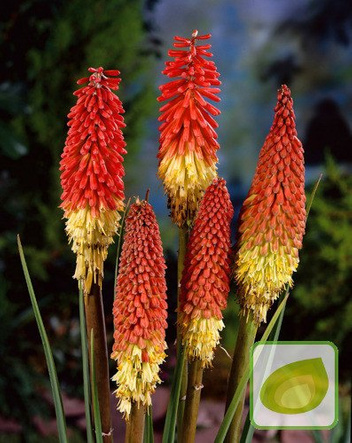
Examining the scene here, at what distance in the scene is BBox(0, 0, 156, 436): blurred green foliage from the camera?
4.31 feet

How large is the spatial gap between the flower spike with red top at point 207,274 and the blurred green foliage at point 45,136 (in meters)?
0.94

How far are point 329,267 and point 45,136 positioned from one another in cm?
64

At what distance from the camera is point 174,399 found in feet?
1.46

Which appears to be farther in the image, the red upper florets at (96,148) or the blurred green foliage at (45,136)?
the blurred green foliage at (45,136)

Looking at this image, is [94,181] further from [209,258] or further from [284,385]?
[284,385]

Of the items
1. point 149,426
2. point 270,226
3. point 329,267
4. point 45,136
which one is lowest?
point 149,426

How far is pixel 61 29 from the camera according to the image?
1.34m

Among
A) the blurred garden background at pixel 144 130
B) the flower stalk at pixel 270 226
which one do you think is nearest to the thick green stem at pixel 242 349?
the flower stalk at pixel 270 226

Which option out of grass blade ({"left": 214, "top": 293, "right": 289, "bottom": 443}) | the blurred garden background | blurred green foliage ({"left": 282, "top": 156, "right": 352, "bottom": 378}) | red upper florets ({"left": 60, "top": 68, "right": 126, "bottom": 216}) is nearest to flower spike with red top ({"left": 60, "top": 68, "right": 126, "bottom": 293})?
red upper florets ({"left": 60, "top": 68, "right": 126, "bottom": 216})

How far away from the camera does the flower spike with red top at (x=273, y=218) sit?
15.8 inches

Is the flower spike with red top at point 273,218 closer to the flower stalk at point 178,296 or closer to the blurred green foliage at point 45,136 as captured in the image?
the flower stalk at point 178,296

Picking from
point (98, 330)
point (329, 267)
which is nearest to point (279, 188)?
point (98, 330)

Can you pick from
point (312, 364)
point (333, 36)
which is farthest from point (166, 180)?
point (333, 36)

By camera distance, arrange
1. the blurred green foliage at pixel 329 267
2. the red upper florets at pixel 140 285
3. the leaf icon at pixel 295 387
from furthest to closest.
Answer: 1. the blurred green foliage at pixel 329 267
2. the leaf icon at pixel 295 387
3. the red upper florets at pixel 140 285
